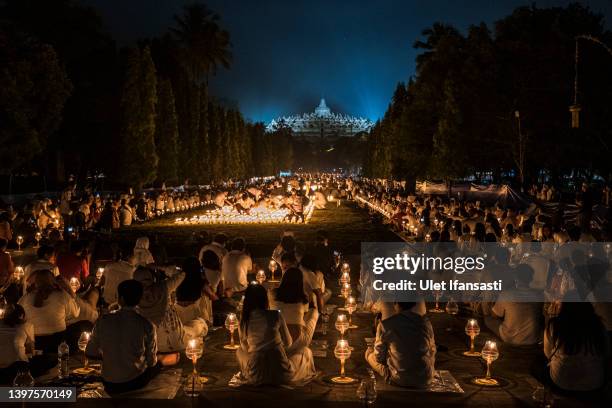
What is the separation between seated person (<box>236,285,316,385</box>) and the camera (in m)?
7.71

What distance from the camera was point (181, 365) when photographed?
29.3ft

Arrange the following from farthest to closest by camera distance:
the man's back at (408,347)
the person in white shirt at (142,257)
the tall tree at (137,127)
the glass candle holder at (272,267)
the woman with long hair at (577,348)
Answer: the tall tree at (137,127) → the glass candle holder at (272,267) → the person in white shirt at (142,257) → the man's back at (408,347) → the woman with long hair at (577,348)

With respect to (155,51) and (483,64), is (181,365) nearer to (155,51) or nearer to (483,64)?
(483,64)

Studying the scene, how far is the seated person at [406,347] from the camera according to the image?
737cm

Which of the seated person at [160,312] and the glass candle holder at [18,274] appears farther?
the glass candle holder at [18,274]

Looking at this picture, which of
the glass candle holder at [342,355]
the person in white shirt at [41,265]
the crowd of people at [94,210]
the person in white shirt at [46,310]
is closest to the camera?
the glass candle holder at [342,355]

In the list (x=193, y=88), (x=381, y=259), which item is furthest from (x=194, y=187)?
(x=381, y=259)

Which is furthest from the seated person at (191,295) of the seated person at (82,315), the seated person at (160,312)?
the seated person at (82,315)

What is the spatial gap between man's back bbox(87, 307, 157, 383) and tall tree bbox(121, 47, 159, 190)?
38844mm

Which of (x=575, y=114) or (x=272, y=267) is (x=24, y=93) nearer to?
(x=272, y=267)

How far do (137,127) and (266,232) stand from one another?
70.3 feet

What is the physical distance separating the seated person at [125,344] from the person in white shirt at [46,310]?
1.96 meters

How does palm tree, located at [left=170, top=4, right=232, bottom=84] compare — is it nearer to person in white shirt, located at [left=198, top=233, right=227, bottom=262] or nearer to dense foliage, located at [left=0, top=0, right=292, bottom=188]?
dense foliage, located at [left=0, top=0, right=292, bottom=188]

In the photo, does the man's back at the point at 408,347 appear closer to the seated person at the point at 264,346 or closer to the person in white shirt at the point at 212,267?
the seated person at the point at 264,346
